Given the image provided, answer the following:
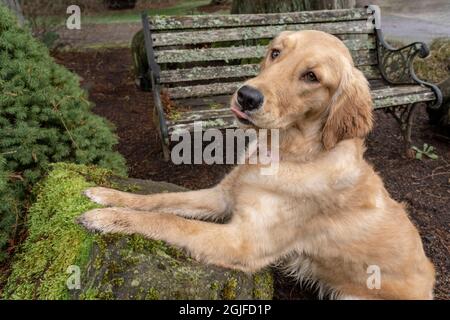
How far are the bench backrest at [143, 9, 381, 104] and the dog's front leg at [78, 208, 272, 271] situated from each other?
99.9 inches

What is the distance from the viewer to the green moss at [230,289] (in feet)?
7.59

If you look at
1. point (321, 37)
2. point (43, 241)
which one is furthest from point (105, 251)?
point (321, 37)

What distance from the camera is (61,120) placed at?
324cm

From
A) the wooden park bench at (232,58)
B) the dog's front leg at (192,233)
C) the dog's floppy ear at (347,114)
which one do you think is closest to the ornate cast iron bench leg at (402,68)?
the wooden park bench at (232,58)

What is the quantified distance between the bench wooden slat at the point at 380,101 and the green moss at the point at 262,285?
209 centimetres

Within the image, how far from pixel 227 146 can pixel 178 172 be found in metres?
0.83

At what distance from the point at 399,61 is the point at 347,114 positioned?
3424 millimetres

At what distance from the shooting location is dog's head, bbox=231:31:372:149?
2535 millimetres

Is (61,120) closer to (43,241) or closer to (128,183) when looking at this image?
(128,183)

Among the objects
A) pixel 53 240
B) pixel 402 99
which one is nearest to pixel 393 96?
pixel 402 99

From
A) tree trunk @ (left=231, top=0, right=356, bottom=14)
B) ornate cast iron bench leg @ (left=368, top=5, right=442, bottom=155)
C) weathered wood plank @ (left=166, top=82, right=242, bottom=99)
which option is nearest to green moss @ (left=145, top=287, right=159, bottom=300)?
weathered wood plank @ (left=166, top=82, right=242, bottom=99)

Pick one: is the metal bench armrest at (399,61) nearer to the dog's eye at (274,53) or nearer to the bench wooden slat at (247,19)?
the bench wooden slat at (247,19)

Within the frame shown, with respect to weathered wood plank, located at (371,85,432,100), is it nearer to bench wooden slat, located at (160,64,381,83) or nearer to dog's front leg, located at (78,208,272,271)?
bench wooden slat, located at (160,64,381,83)

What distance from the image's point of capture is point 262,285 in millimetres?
2596
